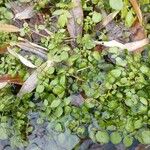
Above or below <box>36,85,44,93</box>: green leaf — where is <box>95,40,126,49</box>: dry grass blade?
above

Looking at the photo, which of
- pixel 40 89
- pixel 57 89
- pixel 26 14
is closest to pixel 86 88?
pixel 57 89

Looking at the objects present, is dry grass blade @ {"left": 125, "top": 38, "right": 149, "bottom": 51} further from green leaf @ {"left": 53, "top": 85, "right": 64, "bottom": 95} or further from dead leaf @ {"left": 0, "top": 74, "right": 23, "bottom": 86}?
dead leaf @ {"left": 0, "top": 74, "right": 23, "bottom": 86}

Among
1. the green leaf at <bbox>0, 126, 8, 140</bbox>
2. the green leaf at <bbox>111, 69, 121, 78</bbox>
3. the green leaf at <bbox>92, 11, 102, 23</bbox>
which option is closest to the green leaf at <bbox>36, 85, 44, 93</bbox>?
the green leaf at <bbox>0, 126, 8, 140</bbox>

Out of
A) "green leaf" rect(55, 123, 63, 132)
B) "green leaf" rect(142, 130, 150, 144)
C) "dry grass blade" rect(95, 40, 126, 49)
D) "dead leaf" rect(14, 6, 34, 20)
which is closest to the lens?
A: "green leaf" rect(142, 130, 150, 144)

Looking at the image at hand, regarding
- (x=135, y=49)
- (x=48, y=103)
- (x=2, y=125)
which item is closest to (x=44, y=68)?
(x=48, y=103)

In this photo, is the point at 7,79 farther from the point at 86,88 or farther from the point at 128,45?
the point at 128,45

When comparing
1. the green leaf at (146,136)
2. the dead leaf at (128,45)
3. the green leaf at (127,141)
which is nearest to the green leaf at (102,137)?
the green leaf at (127,141)

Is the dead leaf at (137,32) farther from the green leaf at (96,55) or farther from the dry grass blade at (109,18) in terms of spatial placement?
the green leaf at (96,55)
